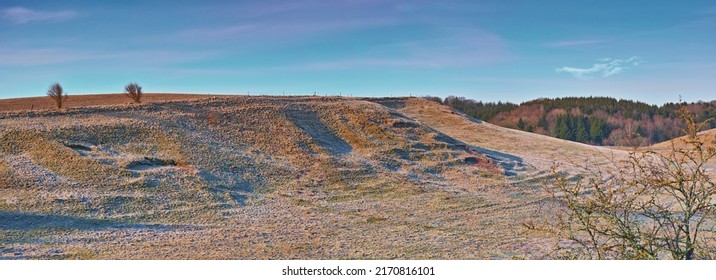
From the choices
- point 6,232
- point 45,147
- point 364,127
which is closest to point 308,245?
point 6,232

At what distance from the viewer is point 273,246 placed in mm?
14992

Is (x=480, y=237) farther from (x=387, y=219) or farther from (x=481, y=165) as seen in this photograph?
(x=481, y=165)

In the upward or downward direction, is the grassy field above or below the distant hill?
below

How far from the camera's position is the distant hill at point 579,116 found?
66750mm

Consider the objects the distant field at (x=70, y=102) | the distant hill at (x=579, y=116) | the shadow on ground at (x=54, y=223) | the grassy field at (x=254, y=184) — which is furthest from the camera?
the distant hill at (x=579, y=116)

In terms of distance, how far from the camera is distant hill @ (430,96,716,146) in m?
66.8

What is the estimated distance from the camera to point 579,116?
269ft

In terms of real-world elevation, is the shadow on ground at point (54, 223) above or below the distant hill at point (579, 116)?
below

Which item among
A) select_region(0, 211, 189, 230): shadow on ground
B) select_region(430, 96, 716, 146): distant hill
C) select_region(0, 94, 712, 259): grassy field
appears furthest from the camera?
select_region(430, 96, 716, 146): distant hill

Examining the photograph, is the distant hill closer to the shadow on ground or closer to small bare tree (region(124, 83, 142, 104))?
small bare tree (region(124, 83, 142, 104))

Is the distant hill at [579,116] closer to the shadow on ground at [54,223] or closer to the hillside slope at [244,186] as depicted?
the hillside slope at [244,186]

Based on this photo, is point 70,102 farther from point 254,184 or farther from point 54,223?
point 54,223

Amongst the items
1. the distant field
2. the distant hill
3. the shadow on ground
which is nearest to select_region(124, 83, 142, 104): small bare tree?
the distant field

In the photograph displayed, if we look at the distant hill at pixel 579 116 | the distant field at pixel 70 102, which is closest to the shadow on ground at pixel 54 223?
the distant field at pixel 70 102
